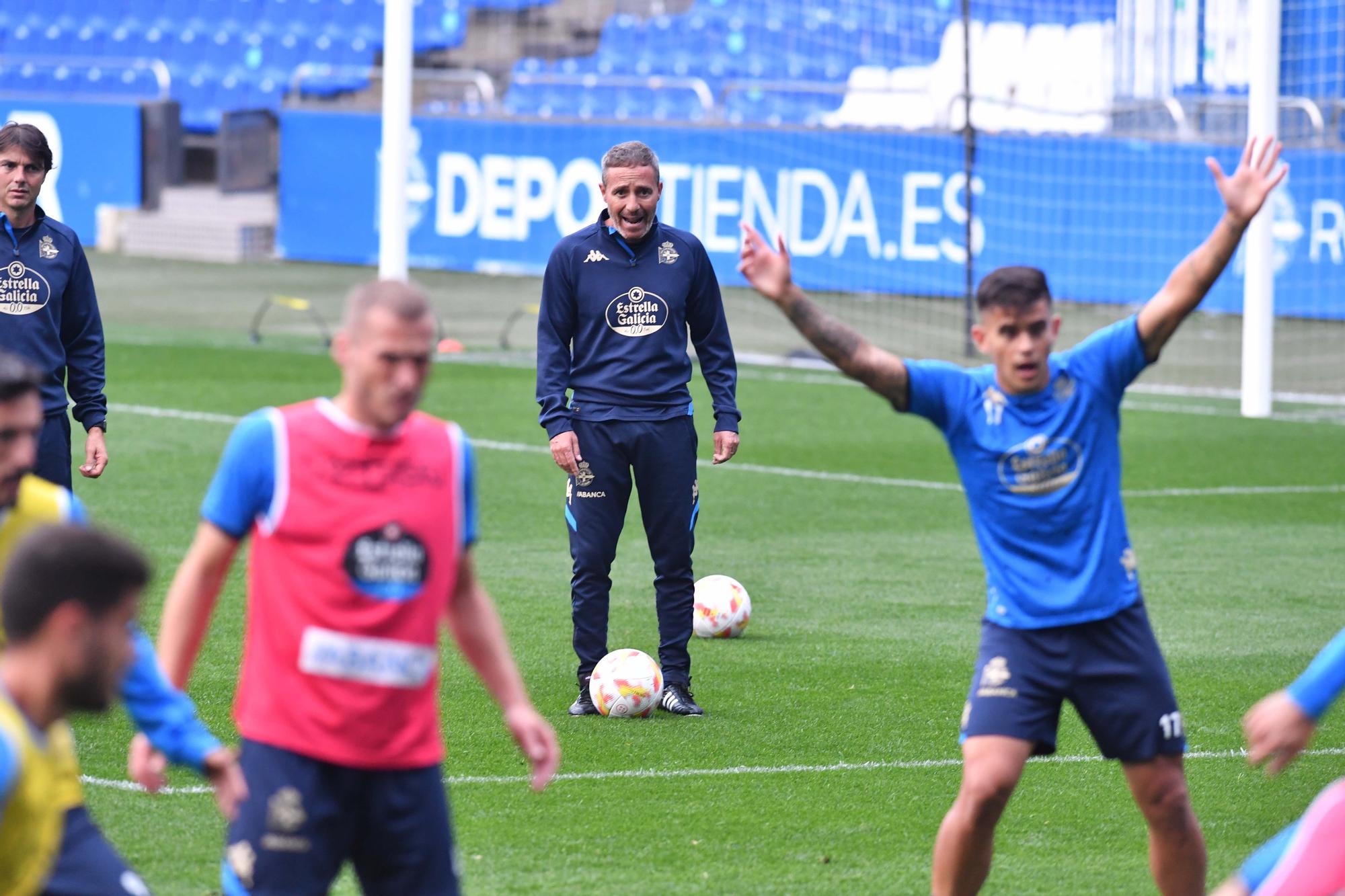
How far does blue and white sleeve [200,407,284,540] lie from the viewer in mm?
3787

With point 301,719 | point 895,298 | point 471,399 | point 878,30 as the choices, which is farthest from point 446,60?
point 301,719

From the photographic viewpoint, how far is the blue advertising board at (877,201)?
20.3 meters

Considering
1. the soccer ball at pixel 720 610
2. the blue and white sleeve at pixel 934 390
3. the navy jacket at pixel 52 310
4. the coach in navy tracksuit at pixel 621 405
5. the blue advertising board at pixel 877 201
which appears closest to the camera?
the blue and white sleeve at pixel 934 390

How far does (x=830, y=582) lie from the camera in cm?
1006

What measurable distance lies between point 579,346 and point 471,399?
8.98 meters

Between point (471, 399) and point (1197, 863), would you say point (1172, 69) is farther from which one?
point (1197, 863)

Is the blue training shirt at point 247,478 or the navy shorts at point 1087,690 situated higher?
the blue training shirt at point 247,478

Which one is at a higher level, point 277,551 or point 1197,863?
point 277,551

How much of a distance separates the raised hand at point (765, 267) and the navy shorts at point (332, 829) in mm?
1492

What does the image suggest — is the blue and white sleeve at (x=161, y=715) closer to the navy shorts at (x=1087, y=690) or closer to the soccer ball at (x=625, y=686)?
the navy shorts at (x=1087, y=690)

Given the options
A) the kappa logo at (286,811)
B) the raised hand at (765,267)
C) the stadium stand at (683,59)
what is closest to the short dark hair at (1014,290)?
the raised hand at (765,267)

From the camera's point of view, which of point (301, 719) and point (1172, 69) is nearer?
point (301, 719)

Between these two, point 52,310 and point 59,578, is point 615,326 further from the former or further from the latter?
point 59,578

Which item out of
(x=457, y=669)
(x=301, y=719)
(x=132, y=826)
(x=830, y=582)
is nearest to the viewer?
(x=301, y=719)
